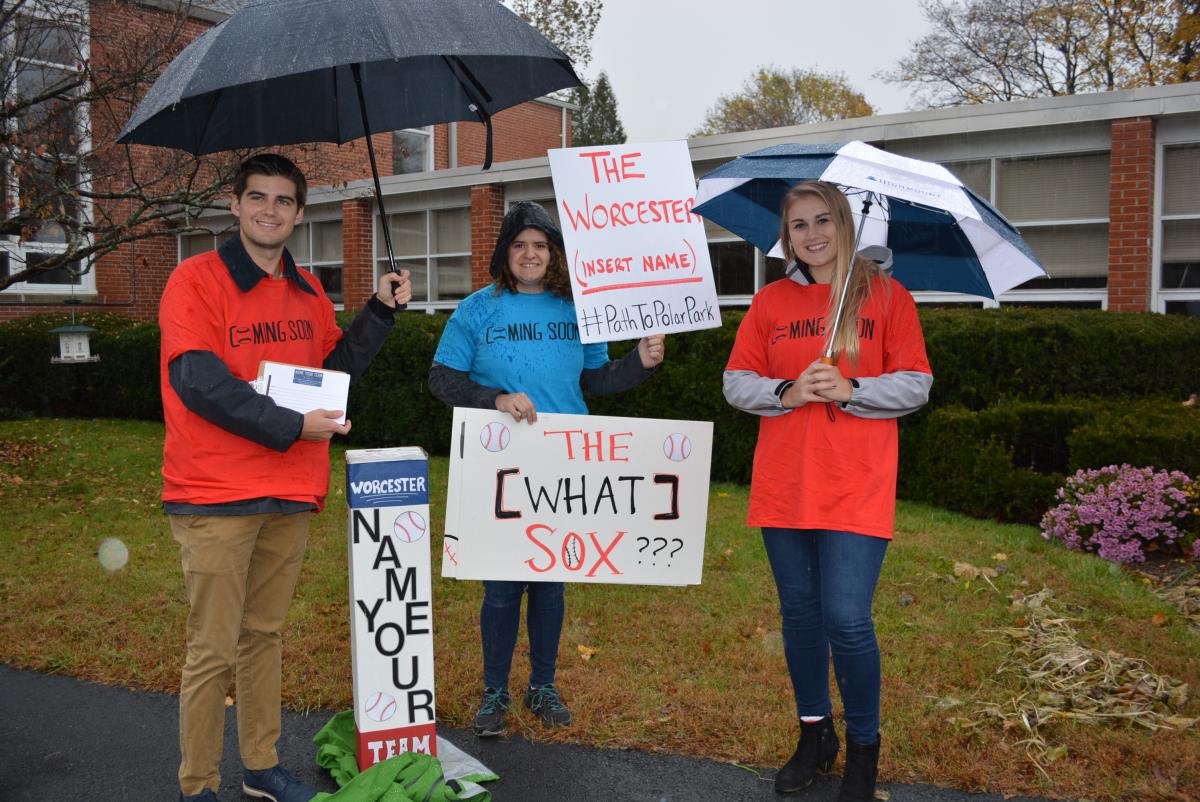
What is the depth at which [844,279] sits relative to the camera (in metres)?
3.27

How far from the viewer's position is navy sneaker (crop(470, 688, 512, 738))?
4082mm

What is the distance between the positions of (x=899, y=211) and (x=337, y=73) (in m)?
2.24

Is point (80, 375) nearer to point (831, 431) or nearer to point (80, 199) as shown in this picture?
point (80, 199)

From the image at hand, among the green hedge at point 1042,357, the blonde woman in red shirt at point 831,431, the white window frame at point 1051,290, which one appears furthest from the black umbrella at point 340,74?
the white window frame at point 1051,290

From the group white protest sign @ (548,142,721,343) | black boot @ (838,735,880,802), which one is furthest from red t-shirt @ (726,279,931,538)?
black boot @ (838,735,880,802)

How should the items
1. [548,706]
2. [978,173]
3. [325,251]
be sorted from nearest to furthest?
[548,706], [978,173], [325,251]

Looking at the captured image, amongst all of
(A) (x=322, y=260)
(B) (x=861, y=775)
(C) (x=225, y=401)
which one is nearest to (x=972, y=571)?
(B) (x=861, y=775)

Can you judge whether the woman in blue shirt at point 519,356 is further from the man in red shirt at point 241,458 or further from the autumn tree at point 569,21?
the autumn tree at point 569,21

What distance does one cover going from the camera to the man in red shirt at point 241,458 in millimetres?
3100

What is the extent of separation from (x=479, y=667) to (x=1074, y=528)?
14.2 feet

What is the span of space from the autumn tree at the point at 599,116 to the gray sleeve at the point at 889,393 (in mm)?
57130

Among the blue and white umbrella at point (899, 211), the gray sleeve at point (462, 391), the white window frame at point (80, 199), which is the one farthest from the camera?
the white window frame at point (80, 199)

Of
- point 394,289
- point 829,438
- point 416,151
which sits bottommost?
point 829,438

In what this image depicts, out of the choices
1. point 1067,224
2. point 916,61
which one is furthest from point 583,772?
point 916,61
